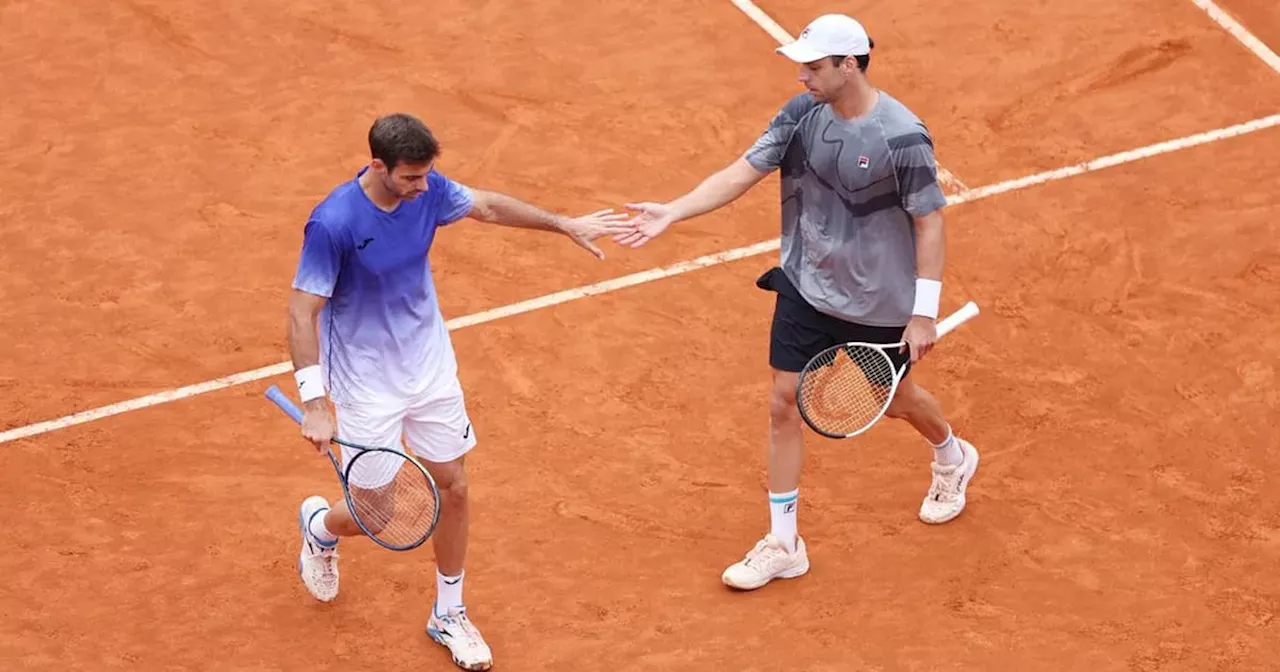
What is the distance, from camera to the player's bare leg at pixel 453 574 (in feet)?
26.6

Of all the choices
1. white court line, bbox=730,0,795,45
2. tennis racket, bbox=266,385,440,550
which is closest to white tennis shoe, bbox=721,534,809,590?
tennis racket, bbox=266,385,440,550

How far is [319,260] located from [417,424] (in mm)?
937

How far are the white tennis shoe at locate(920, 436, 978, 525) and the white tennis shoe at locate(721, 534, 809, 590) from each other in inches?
31.3

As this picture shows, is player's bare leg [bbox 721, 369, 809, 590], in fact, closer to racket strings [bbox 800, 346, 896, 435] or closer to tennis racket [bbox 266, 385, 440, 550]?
racket strings [bbox 800, 346, 896, 435]

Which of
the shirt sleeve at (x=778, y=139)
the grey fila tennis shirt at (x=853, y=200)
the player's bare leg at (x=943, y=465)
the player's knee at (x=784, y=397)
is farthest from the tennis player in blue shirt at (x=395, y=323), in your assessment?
the player's bare leg at (x=943, y=465)

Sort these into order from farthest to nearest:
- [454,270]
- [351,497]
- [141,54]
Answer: [141,54] < [454,270] < [351,497]

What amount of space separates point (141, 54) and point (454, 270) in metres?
3.84

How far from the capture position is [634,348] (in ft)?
35.1

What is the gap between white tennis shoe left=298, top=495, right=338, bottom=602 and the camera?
865 centimetres

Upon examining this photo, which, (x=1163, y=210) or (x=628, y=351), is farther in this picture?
(x=1163, y=210)

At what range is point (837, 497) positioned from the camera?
9625 mm

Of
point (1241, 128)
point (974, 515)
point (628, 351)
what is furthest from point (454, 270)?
point (1241, 128)

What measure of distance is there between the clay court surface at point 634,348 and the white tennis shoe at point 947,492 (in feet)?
0.37

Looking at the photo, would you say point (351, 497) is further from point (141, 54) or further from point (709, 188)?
point (141, 54)
